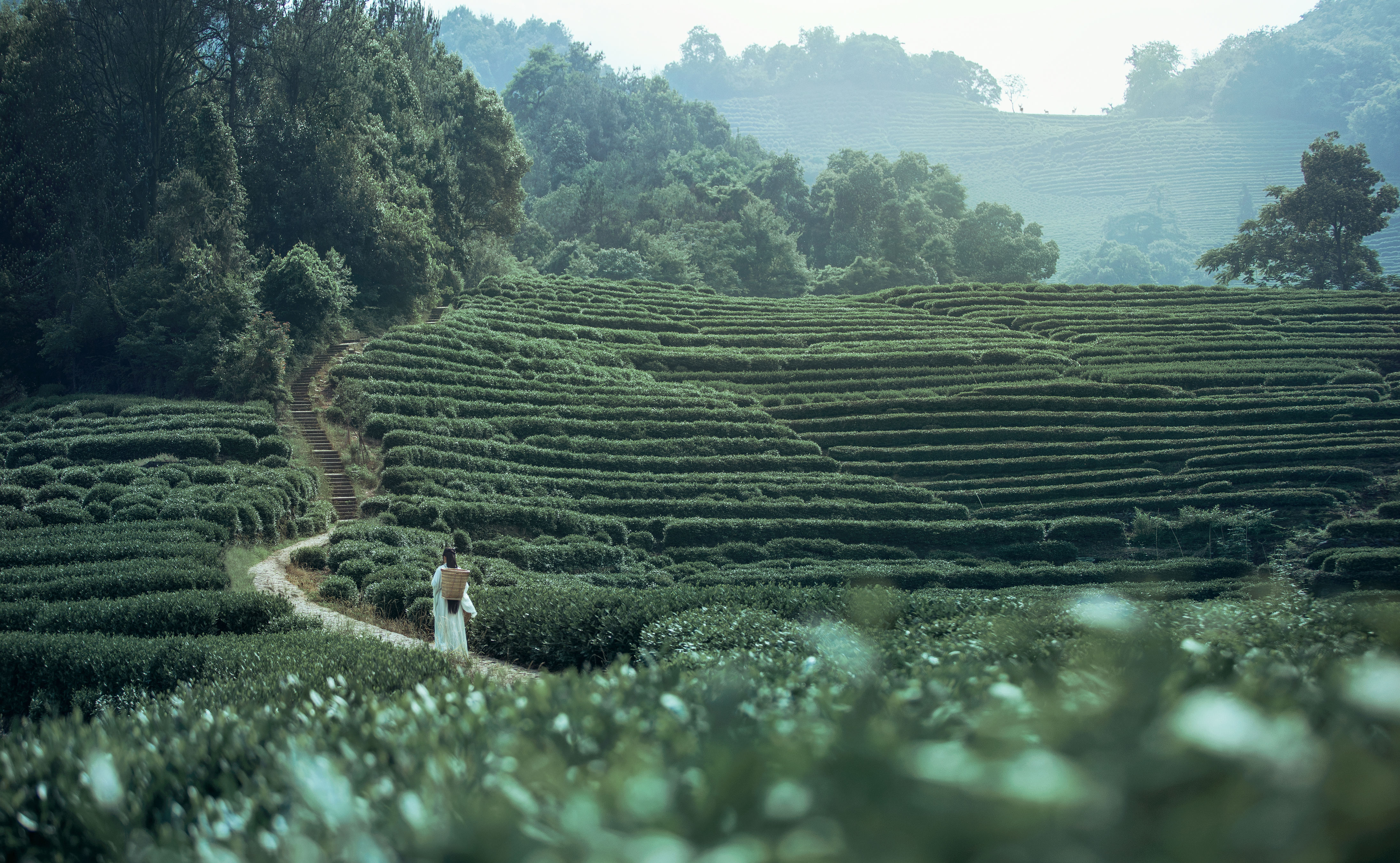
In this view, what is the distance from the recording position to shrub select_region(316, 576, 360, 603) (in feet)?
46.2

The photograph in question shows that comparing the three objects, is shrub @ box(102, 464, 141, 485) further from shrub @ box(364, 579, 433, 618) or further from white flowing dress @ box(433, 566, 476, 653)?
white flowing dress @ box(433, 566, 476, 653)

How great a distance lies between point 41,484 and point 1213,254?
56.2m

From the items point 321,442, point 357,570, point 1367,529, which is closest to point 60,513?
point 357,570

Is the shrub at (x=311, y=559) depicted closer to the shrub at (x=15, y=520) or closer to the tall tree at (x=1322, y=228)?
the shrub at (x=15, y=520)

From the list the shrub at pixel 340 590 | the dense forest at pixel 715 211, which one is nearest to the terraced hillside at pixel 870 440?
the shrub at pixel 340 590

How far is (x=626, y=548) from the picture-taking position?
21078mm

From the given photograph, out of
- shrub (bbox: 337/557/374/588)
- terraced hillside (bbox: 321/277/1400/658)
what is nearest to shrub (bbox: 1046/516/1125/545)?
terraced hillside (bbox: 321/277/1400/658)

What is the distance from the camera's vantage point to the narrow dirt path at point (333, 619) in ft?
29.9

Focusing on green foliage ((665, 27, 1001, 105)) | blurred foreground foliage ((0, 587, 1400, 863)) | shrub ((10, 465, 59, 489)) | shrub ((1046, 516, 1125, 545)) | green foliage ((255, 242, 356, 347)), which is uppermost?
green foliage ((665, 27, 1001, 105))

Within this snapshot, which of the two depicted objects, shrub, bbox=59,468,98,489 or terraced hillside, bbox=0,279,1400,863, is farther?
shrub, bbox=59,468,98,489

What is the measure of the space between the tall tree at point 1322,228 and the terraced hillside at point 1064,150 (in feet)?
198

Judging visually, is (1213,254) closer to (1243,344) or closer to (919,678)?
(1243,344)

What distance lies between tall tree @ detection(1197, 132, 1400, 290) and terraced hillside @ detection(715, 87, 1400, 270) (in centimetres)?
6042

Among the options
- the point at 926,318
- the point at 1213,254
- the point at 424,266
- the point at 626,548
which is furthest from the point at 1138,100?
the point at 626,548
